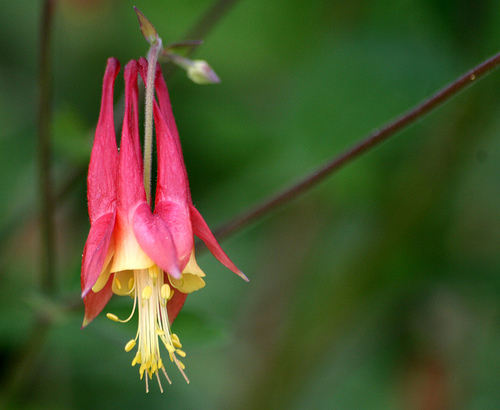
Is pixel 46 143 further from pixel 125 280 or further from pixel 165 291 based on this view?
pixel 165 291

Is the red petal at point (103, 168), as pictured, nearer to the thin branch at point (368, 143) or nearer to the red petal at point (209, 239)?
the red petal at point (209, 239)

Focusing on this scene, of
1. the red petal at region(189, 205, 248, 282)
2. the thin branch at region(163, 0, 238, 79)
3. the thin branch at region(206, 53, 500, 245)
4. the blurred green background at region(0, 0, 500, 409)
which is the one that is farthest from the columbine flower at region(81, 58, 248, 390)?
the blurred green background at region(0, 0, 500, 409)

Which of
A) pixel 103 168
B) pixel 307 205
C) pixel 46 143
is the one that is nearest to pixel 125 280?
pixel 103 168

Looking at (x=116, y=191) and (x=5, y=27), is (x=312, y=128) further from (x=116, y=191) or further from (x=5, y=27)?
(x=5, y=27)

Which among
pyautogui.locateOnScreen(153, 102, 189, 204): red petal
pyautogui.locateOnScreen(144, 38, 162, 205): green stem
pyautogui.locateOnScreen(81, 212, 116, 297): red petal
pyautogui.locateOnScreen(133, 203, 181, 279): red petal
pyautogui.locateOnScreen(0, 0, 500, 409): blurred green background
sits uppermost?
pyautogui.locateOnScreen(144, 38, 162, 205): green stem

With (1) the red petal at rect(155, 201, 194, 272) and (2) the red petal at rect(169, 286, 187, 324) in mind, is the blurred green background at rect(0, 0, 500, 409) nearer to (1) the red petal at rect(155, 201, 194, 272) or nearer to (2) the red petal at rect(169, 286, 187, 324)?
(2) the red petal at rect(169, 286, 187, 324)

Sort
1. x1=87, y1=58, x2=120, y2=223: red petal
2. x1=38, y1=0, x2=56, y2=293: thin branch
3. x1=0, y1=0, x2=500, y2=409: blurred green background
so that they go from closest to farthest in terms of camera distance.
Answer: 1. x1=87, y1=58, x2=120, y2=223: red petal
2. x1=38, y1=0, x2=56, y2=293: thin branch
3. x1=0, y1=0, x2=500, y2=409: blurred green background
